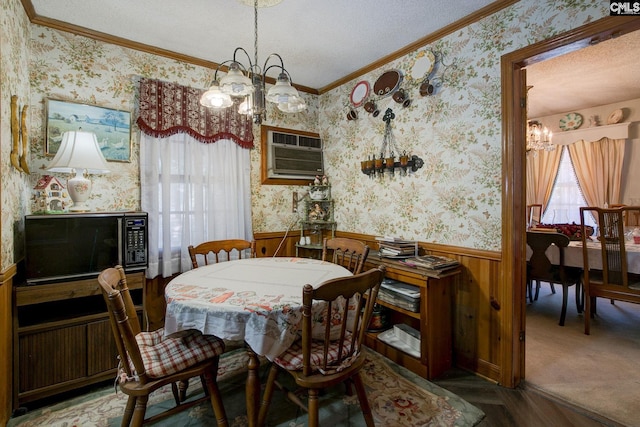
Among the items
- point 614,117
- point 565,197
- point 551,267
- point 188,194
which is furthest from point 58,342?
point 614,117

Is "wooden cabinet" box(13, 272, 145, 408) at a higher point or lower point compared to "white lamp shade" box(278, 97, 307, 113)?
lower

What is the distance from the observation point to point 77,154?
6.20ft

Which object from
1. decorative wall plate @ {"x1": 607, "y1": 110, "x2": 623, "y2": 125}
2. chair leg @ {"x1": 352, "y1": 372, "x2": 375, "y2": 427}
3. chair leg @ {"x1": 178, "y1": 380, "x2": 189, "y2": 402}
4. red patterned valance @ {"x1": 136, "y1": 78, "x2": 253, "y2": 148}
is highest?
decorative wall plate @ {"x1": 607, "y1": 110, "x2": 623, "y2": 125}

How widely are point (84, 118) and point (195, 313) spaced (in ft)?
6.48

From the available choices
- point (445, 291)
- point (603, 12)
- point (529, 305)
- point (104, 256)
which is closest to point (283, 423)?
point (445, 291)

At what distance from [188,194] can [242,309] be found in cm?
Result: 175

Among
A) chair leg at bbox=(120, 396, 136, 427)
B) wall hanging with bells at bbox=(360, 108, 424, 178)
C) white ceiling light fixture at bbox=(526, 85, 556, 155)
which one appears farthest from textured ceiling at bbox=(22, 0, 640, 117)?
chair leg at bbox=(120, 396, 136, 427)

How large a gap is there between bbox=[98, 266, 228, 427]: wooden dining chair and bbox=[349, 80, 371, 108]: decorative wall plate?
257 centimetres

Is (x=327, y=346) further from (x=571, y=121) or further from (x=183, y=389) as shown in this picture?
(x=571, y=121)

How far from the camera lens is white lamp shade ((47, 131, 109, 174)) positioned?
1.86 m

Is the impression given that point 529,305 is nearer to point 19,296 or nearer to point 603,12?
point 603,12

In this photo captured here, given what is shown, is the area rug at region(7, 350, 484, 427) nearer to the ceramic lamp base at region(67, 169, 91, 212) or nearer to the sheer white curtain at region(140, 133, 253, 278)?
the sheer white curtain at region(140, 133, 253, 278)

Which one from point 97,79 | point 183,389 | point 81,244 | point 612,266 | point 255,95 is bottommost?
point 183,389

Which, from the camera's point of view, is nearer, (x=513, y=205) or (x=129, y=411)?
(x=129, y=411)
